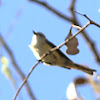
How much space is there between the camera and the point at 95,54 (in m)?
4.12

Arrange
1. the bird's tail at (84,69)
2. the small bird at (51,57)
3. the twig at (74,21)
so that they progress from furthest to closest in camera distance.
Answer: the twig at (74,21), the small bird at (51,57), the bird's tail at (84,69)

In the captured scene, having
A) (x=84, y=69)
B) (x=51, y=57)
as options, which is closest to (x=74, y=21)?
(x=51, y=57)

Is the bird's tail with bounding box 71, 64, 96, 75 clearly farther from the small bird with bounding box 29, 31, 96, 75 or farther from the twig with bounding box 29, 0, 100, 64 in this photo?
the twig with bounding box 29, 0, 100, 64

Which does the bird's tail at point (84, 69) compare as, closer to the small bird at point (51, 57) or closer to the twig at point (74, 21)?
the small bird at point (51, 57)

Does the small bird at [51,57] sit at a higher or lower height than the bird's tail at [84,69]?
higher

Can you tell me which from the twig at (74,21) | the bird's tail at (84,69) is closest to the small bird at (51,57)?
the bird's tail at (84,69)

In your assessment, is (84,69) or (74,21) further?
(74,21)

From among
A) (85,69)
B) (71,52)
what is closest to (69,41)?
(71,52)

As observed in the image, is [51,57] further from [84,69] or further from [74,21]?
[74,21]

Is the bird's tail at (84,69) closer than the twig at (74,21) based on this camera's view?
Yes

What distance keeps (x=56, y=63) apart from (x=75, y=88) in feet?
2.02

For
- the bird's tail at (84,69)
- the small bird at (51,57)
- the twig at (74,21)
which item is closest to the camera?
the bird's tail at (84,69)

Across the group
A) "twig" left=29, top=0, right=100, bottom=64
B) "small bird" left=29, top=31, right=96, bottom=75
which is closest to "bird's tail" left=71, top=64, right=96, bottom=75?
"small bird" left=29, top=31, right=96, bottom=75

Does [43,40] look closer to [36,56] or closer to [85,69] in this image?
[36,56]
